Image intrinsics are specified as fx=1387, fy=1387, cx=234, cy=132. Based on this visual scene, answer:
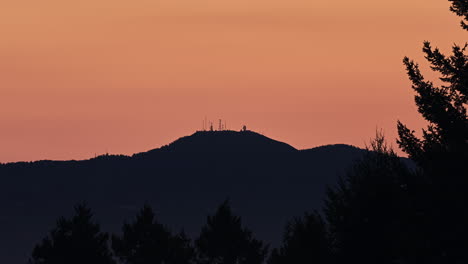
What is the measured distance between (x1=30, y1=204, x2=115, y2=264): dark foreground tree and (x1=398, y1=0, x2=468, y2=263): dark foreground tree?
136 feet

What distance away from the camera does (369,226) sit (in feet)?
125

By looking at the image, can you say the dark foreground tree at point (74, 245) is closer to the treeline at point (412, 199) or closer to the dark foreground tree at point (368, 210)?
the treeline at point (412, 199)

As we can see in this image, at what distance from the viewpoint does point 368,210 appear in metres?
37.9

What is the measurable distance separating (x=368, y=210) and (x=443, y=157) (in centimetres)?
1022

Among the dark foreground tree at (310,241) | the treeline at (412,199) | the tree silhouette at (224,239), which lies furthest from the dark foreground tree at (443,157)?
the tree silhouette at (224,239)

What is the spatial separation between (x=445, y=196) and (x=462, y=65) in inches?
131

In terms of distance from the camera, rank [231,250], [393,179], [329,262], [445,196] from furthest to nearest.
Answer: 1. [231,250]
2. [329,262]
3. [393,179]
4. [445,196]

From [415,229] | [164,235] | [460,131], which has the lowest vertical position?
[415,229]

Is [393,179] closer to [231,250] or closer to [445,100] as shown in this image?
[445,100]

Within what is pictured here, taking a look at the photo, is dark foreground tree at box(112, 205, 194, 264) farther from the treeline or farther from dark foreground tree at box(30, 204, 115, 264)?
the treeline

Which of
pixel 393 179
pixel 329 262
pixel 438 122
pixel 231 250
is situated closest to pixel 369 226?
pixel 329 262

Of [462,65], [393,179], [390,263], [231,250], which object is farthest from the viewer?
[231,250]

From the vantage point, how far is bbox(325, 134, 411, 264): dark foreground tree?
105 ft

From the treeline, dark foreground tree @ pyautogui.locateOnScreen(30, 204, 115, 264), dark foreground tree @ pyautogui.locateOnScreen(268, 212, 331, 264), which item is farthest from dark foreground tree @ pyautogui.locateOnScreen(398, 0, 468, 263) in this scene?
→ dark foreground tree @ pyautogui.locateOnScreen(30, 204, 115, 264)
